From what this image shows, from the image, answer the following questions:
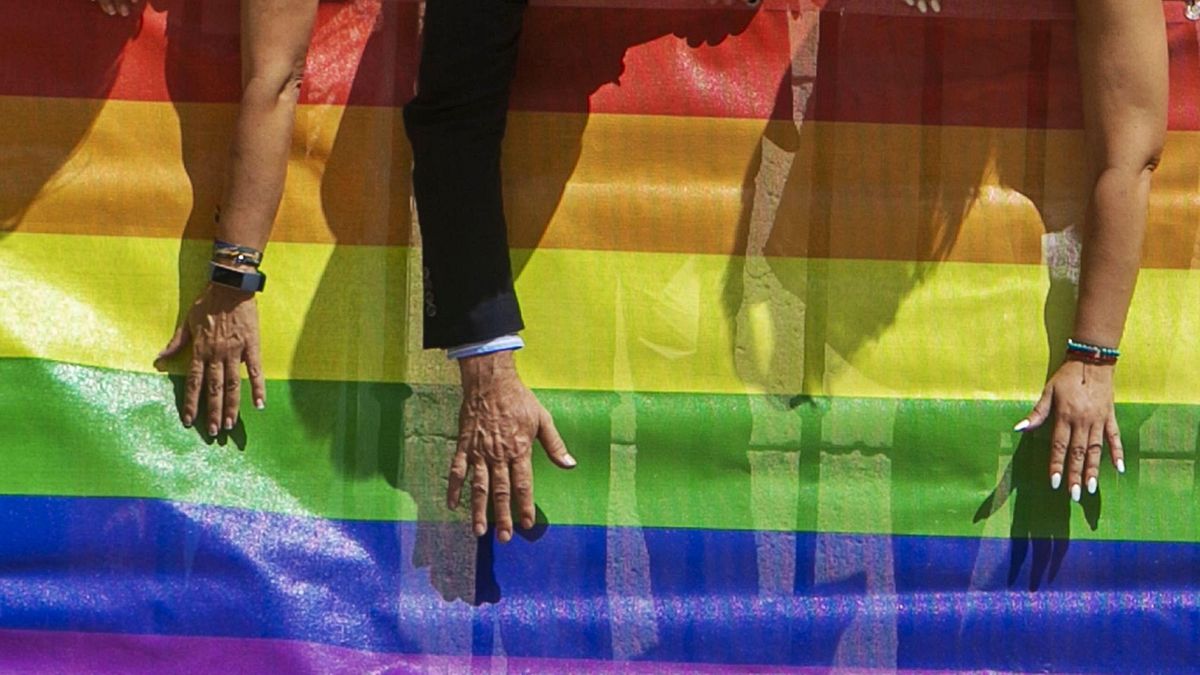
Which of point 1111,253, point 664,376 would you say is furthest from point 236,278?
point 1111,253

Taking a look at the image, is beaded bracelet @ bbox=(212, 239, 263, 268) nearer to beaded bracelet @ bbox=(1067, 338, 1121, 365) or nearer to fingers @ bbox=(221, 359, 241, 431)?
fingers @ bbox=(221, 359, 241, 431)

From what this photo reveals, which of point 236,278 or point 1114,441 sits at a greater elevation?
point 236,278

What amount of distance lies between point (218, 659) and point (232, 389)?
53 cm

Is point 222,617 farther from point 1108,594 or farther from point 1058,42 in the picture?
point 1058,42

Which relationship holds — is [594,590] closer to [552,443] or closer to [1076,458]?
[552,443]

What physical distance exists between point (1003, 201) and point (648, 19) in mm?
784

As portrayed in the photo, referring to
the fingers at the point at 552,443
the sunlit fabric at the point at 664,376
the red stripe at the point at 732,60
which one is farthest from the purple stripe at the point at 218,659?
the red stripe at the point at 732,60

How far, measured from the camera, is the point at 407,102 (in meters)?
2.94

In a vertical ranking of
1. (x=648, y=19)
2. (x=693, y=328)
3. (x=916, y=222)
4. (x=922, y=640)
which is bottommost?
(x=922, y=640)

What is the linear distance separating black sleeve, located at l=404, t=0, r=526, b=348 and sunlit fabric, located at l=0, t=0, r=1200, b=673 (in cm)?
11

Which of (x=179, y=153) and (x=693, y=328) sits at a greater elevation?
(x=179, y=153)

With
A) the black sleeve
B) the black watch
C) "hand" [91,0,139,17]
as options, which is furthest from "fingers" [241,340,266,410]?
"hand" [91,0,139,17]

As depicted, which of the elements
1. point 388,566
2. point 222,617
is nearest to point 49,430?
point 222,617

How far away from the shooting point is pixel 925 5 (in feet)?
9.64
